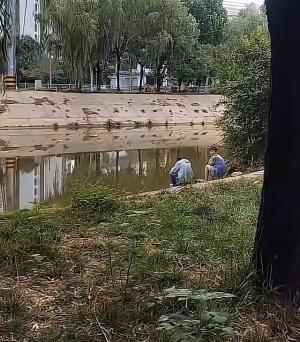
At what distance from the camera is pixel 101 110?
84.7ft

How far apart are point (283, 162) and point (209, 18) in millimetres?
33298

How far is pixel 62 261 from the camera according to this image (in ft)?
11.2

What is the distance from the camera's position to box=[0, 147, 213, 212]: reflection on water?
10180mm

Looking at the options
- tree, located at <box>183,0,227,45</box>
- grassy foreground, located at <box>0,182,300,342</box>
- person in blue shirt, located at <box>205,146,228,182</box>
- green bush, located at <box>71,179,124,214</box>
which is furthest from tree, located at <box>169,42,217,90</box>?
grassy foreground, located at <box>0,182,300,342</box>

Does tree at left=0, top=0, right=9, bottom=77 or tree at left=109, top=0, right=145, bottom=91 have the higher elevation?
tree at left=109, top=0, right=145, bottom=91

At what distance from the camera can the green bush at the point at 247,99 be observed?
1139 centimetres

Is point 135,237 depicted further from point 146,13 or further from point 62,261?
point 146,13

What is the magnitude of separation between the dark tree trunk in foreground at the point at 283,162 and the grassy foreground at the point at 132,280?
0.53ft

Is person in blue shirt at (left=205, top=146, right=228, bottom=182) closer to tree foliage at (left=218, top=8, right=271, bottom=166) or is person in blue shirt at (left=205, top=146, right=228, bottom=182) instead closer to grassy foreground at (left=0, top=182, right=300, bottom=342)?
tree foliage at (left=218, top=8, right=271, bottom=166)

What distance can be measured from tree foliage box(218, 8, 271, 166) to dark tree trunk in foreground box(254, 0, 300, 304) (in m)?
8.54

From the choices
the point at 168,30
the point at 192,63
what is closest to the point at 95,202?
the point at 168,30

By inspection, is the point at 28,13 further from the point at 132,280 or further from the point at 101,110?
the point at 101,110

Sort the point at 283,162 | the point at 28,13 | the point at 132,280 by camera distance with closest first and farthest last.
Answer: the point at 283,162 → the point at 132,280 → the point at 28,13

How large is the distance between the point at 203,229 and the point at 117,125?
2104 centimetres
